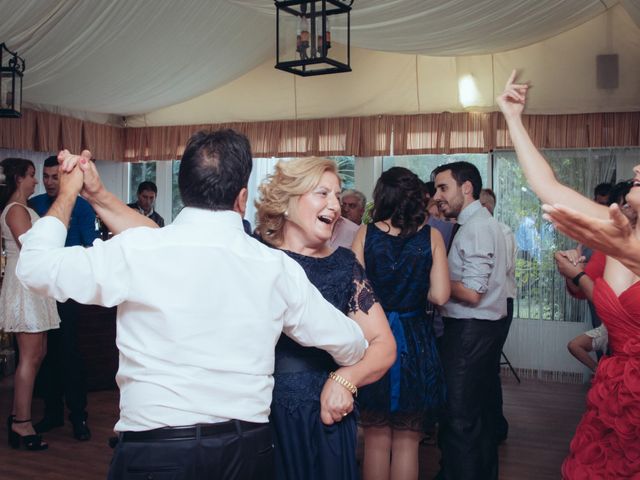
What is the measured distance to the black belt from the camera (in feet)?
5.36

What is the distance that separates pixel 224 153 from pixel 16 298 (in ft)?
10.2

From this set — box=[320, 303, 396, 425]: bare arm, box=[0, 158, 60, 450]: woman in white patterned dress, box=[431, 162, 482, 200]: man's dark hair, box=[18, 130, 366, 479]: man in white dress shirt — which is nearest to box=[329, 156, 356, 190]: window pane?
box=[0, 158, 60, 450]: woman in white patterned dress

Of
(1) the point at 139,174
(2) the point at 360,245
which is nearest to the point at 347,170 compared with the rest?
(1) the point at 139,174

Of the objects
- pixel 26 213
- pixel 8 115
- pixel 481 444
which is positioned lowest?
pixel 481 444

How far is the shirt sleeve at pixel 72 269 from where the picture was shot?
1.54m

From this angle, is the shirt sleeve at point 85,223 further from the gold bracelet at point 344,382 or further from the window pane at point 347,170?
the window pane at point 347,170

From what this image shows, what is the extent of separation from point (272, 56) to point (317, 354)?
21.6 ft

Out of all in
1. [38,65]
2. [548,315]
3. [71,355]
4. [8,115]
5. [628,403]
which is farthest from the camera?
[548,315]

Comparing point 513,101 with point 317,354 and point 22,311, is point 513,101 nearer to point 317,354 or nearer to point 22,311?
point 317,354

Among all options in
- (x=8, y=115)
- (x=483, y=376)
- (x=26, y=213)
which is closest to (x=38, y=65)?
(x=8, y=115)

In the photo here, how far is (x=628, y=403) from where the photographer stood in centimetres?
208

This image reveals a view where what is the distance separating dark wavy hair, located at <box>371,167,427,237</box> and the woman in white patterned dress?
7.10ft

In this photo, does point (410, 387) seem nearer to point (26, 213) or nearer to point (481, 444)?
point (481, 444)

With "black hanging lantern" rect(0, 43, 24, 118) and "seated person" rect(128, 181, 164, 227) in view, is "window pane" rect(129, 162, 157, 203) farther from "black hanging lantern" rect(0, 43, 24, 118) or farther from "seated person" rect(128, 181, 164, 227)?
"black hanging lantern" rect(0, 43, 24, 118)
